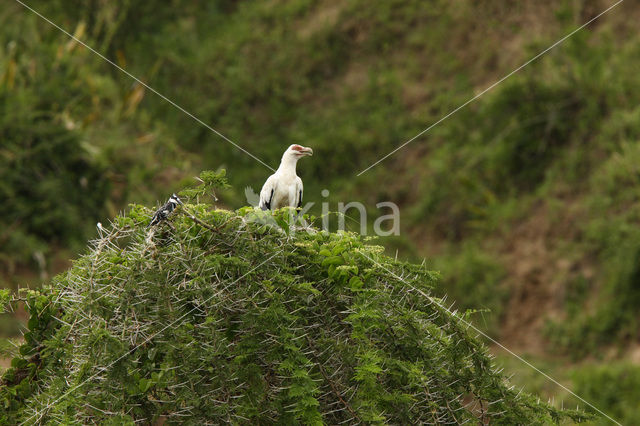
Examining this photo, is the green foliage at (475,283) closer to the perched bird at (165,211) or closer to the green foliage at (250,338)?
the green foliage at (250,338)

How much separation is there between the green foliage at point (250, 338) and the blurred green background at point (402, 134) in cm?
562

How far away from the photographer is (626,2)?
42.1 ft

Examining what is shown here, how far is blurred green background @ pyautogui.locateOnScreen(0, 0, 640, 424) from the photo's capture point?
427 inches

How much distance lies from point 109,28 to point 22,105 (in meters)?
4.18

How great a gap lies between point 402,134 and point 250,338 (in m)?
11.1

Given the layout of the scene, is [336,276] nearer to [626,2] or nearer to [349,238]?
[349,238]

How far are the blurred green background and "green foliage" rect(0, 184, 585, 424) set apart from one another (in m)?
5.62

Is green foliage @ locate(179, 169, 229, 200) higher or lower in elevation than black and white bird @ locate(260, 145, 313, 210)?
higher

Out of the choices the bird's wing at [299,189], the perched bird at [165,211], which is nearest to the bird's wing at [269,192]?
the bird's wing at [299,189]

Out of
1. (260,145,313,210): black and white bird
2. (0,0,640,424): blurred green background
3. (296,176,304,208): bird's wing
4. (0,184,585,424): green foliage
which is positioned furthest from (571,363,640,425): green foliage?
(0,184,585,424): green foliage

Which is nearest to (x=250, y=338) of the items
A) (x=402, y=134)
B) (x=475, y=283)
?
(x=475, y=283)

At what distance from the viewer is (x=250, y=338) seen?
3.10m

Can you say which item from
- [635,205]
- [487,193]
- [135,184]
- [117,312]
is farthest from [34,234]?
[117,312]

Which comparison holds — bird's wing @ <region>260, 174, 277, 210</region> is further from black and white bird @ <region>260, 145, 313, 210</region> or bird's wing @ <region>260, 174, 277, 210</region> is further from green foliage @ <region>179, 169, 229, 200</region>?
green foliage @ <region>179, 169, 229, 200</region>
